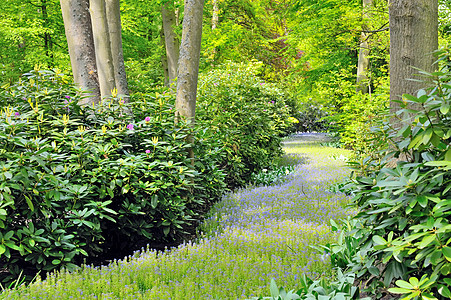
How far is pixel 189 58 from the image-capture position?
5152 millimetres

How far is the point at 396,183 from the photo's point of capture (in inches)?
80.4

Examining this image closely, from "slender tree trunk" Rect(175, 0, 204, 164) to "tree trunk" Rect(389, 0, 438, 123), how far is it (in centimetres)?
287

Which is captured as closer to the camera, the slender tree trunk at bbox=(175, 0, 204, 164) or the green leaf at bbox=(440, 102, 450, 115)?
the green leaf at bbox=(440, 102, 450, 115)

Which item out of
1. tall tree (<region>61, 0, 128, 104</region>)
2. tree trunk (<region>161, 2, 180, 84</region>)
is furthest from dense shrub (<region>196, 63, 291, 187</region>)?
tree trunk (<region>161, 2, 180, 84</region>)

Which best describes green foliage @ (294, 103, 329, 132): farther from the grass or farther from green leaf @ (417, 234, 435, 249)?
green leaf @ (417, 234, 435, 249)

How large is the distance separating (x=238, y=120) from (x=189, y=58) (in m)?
2.94

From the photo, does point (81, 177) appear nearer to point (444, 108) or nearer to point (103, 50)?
point (103, 50)

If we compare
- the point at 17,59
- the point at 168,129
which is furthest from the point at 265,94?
the point at 17,59

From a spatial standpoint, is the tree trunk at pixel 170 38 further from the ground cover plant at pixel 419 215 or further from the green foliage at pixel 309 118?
the ground cover plant at pixel 419 215

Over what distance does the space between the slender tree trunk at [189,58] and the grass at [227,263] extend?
163 cm

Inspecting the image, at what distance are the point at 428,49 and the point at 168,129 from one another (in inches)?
121

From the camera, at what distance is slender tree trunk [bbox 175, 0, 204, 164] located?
513cm

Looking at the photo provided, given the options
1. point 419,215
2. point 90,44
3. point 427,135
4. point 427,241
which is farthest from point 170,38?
point 427,241

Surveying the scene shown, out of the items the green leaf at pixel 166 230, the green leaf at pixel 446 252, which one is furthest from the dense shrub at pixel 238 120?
the green leaf at pixel 446 252
